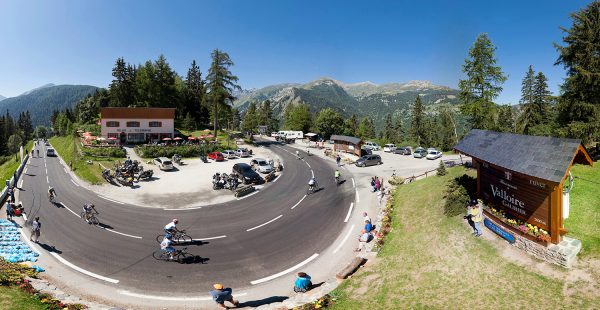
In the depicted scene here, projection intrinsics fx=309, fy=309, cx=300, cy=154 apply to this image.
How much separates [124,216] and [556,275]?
94.0 feet

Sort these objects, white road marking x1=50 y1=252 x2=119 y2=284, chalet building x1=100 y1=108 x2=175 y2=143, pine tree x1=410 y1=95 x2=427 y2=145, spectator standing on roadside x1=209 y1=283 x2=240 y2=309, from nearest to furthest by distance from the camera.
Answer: spectator standing on roadside x1=209 y1=283 x2=240 y2=309
white road marking x1=50 y1=252 x2=119 y2=284
chalet building x1=100 y1=108 x2=175 y2=143
pine tree x1=410 y1=95 x2=427 y2=145

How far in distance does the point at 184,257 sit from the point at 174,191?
59.7ft

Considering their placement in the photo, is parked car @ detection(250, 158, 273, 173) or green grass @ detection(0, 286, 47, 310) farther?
parked car @ detection(250, 158, 273, 173)

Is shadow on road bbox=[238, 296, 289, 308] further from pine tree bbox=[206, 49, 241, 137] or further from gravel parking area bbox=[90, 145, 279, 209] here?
pine tree bbox=[206, 49, 241, 137]

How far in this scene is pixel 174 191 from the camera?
114ft

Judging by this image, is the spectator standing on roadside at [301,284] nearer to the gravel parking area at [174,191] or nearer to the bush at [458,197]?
the bush at [458,197]

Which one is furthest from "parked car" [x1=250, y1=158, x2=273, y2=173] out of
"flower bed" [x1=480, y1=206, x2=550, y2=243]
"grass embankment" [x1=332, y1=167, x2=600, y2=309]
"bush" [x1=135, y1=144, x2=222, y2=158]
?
"flower bed" [x1=480, y1=206, x2=550, y2=243]

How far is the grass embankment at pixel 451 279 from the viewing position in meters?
10.9

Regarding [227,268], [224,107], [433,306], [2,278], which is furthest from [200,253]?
[224,107]

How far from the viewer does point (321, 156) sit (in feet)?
197

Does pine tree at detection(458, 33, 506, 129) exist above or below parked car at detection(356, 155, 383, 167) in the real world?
above

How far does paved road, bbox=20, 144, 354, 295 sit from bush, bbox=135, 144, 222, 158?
18281mm

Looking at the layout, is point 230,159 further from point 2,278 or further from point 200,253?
point 2,278

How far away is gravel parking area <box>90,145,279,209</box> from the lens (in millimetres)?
31062
